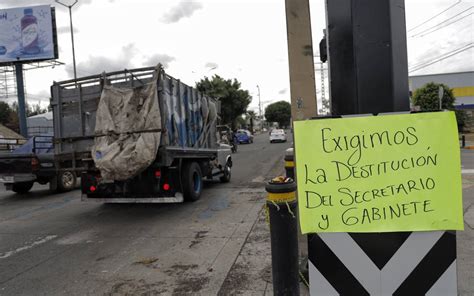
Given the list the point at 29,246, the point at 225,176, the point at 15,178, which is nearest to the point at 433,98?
the point at 225,176

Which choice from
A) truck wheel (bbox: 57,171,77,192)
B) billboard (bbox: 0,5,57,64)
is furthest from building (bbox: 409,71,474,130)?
truck wheel (bbox: 57,171,77,192)

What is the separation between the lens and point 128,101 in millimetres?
7672

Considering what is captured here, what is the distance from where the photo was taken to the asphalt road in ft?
15.0

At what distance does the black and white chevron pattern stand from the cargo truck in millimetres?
5012

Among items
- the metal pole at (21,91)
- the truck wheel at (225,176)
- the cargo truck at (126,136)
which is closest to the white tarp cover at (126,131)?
the cargo truck at (126,136)

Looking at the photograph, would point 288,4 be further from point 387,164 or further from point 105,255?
point 105,255

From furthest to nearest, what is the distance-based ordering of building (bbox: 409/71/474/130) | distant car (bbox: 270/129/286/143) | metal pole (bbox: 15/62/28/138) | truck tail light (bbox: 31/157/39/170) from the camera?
building (bbox: 409/71/474/130) < distant car (bbox: 270/129/286/143) < metal pole (bbox: 15/62/28/138) < truck tail light (bbox: 31/157/39/170)

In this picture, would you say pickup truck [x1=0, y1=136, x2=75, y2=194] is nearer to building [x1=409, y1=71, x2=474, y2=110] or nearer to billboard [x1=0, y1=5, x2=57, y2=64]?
billboard [x1=0, y1=5, x2=57, y2=64]

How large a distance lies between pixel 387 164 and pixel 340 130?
1.23 feet

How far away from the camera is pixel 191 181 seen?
29.8 ft

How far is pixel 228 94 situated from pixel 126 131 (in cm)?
3897

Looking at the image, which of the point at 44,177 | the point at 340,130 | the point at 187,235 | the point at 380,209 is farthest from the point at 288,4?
the point at 44,177

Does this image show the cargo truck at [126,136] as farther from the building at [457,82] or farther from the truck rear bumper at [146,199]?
the building at [457,82]

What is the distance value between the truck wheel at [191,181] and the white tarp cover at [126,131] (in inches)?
68.7
